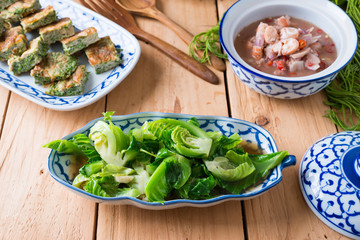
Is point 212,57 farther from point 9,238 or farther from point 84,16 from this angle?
point 9,238

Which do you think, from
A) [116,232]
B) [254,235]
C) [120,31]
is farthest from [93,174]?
[120,31]

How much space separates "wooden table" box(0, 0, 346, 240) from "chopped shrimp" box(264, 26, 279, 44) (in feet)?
0.74

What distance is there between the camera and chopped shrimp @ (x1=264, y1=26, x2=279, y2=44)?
5.32 ft

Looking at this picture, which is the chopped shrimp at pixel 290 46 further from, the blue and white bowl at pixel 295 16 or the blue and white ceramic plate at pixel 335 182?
the blue and white ceramic plate at pixel 335 182

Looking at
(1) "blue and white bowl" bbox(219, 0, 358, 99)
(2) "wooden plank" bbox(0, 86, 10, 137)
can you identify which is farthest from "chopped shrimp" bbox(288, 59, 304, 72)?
(2) "wooden plank" bbox(0, 86, 10, 137)

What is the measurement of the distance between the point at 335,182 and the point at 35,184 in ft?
3.37

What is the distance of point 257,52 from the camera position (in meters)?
1.61

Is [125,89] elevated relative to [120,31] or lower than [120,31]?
lower

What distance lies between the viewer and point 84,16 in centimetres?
190

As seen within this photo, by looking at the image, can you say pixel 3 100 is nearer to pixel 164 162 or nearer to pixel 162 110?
pixel 162 110

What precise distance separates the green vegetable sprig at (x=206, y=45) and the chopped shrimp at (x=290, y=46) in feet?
0.96

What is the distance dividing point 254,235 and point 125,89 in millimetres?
814

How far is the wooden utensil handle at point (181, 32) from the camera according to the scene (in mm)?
1768

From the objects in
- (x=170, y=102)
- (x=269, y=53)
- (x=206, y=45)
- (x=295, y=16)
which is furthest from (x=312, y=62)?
(x=170, y=102)
